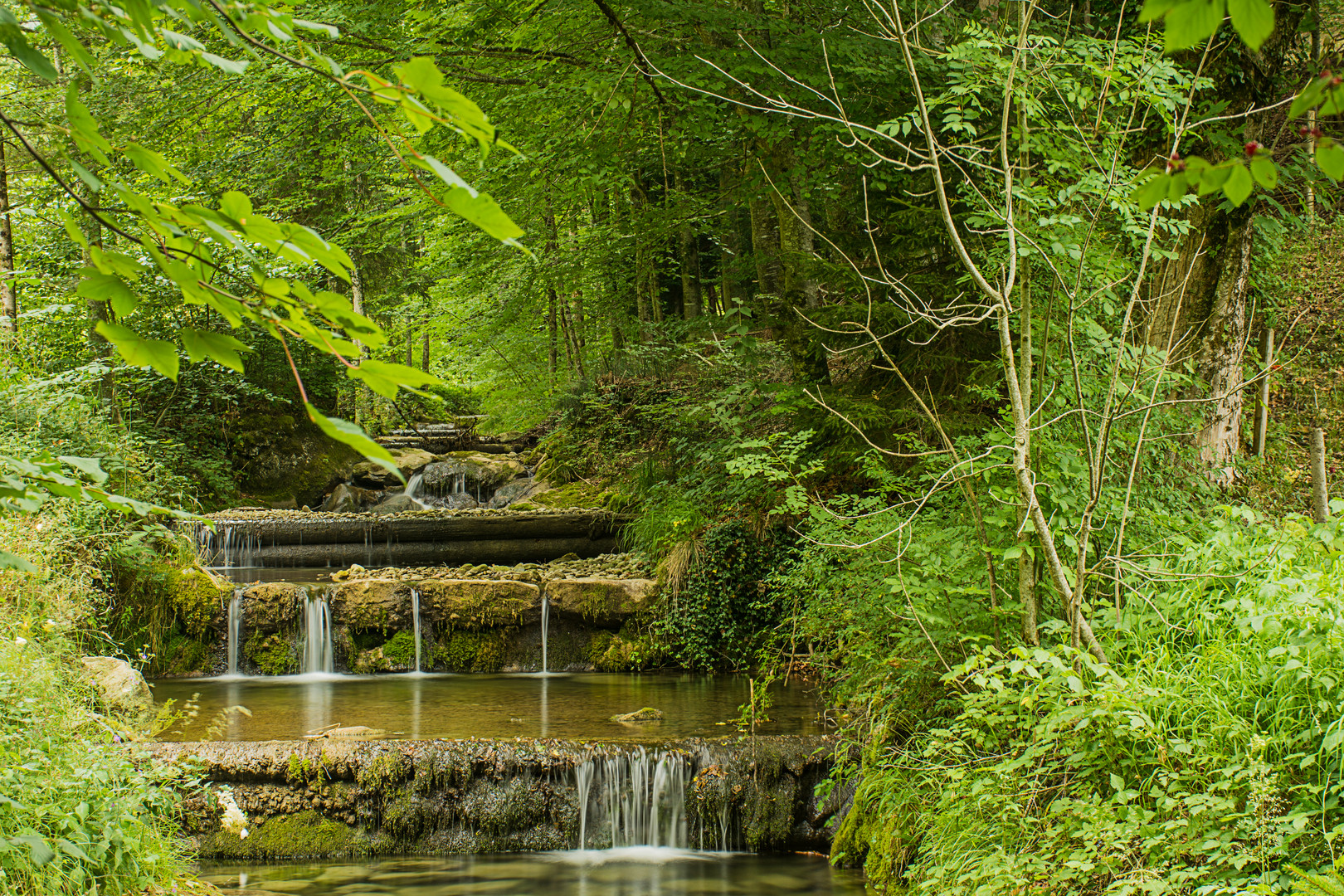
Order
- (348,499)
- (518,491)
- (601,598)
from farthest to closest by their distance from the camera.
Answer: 1. (348,499)
2. (518,491)
3. (601,598)

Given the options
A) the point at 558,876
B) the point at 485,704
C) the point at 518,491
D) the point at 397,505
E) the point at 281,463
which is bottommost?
the point at 558,876

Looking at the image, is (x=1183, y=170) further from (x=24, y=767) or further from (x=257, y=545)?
Result: (x=257, y=545)

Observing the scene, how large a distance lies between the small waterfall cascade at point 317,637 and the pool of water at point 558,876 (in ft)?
11.7

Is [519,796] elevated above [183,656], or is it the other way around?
[183,656]

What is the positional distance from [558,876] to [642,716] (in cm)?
163

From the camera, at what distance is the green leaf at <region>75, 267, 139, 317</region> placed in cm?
125

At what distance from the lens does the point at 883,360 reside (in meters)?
6.83

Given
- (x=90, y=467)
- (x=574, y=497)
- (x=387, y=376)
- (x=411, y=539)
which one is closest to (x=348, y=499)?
(x=411, y=539)

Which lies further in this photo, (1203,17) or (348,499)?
(348,499)

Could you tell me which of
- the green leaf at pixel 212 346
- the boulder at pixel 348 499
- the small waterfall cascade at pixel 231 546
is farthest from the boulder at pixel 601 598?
the green leaf at pixel 212 346

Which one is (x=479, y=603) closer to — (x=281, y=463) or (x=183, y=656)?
(x=183, y=656)

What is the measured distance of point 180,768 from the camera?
4.57 metres

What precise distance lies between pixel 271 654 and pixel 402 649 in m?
1.27

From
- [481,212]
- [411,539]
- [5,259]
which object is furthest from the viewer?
[411,539]
